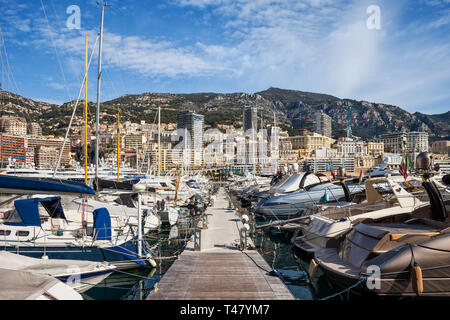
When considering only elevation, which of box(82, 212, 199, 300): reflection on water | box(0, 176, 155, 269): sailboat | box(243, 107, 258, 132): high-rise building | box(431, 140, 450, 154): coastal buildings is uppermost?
box(243, 107, 258, 132): high-rise building

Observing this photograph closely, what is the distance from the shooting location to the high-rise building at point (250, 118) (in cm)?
18138

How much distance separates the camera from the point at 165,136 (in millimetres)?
167750

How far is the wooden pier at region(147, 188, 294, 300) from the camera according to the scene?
23.6 ft

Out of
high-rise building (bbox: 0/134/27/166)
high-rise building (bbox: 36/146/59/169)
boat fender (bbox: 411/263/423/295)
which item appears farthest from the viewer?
high-rise building (bbox: 36/146/59/169)

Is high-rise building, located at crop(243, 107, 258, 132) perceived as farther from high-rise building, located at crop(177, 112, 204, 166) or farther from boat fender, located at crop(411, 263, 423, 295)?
boat fender, located at crop(411, 263, 423, 295)

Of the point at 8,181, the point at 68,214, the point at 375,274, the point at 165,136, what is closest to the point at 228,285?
the point at 375,274

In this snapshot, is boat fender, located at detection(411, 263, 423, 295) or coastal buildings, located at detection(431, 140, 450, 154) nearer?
boat fender, located at detection(411, 263, 423, 295)

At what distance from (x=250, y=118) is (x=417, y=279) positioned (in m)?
184

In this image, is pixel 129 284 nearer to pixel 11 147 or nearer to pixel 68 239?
pixel 68 239

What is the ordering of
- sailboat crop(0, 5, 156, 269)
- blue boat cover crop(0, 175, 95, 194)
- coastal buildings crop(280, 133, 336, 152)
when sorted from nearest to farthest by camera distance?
blue boat cover crop(0, 175, 95, 194) → sailboat crop(0, 5, 156, 269) → coastal buildings crop(280, 133, 336, 152)

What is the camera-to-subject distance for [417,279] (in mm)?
6566

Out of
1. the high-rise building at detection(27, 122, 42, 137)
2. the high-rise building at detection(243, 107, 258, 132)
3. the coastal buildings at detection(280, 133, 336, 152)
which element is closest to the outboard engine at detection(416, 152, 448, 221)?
the high-rise building at detection(27, 122, 42, 137)

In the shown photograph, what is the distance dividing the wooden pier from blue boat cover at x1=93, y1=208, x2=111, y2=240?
2.55 metres
